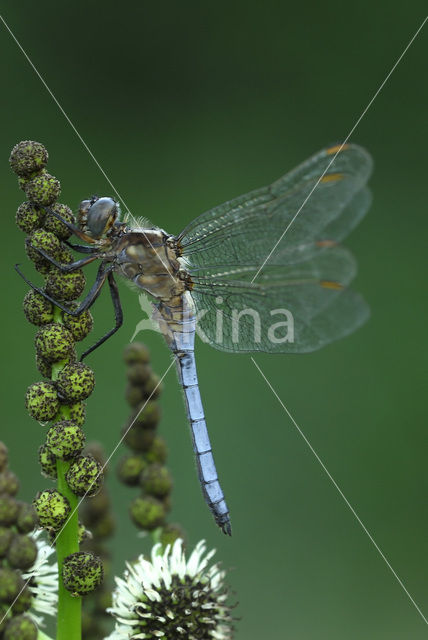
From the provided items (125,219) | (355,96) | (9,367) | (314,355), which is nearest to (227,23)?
(355,96)

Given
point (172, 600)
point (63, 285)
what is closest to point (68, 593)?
point (172, 600)

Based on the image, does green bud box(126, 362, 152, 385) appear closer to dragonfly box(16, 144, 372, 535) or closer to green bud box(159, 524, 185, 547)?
green bud box(159, 524, 185, 547)

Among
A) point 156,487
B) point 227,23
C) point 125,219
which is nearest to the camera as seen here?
point 156,487

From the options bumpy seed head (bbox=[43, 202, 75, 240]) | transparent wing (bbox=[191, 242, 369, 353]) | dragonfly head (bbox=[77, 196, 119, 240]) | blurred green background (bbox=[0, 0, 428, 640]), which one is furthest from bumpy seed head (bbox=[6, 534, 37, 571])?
blurred green background (bbox=[0, 0, 428, 640])

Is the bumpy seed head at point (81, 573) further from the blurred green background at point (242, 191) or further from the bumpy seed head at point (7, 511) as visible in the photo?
the blurred green background at point (242, 191)

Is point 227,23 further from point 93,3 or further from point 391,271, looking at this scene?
point 391,271

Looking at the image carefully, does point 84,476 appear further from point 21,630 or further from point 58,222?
point 58,222
